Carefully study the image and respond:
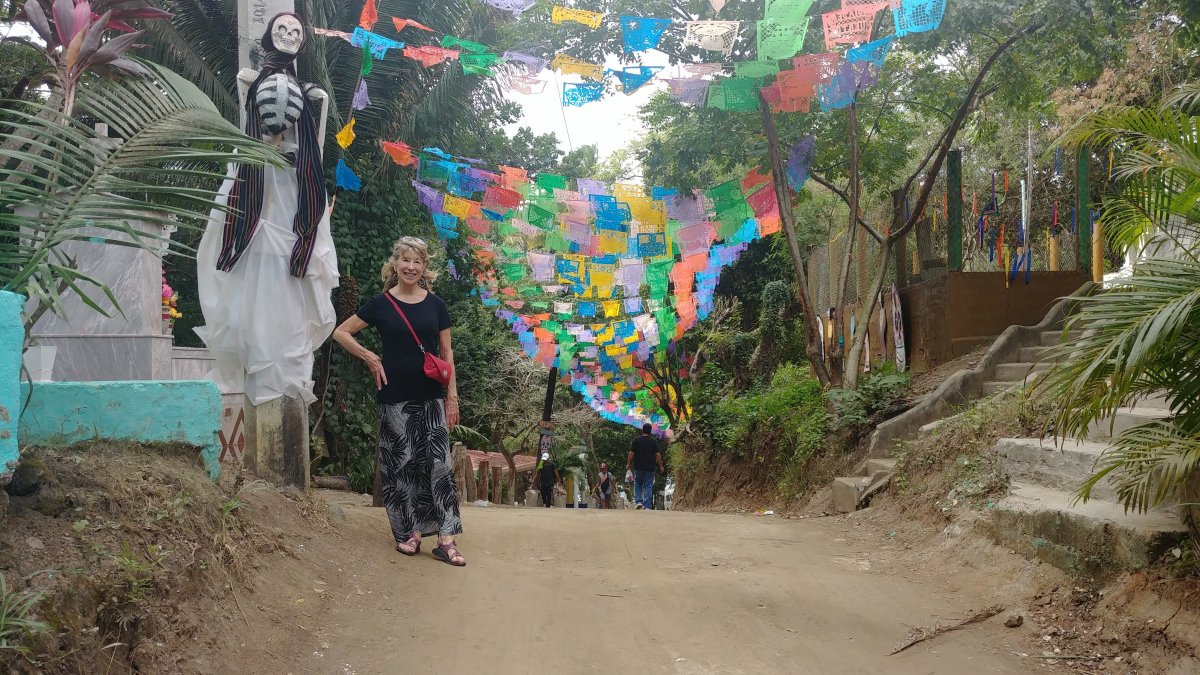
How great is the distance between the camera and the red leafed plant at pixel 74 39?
3.56m

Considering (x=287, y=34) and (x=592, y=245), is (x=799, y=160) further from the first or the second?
(x=287, y=34)

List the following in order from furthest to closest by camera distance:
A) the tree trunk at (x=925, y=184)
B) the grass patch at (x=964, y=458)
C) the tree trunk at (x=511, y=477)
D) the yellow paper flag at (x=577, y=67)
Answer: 1. the tree trunk at (x=511, y=477)
2. the yellow paper flag at (x=577, y=67)
3. the tree trunk at (x=925, y=184)
4. the grass patch at (x=964, y=458)

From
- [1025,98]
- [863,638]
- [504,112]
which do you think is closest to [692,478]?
[504,112]

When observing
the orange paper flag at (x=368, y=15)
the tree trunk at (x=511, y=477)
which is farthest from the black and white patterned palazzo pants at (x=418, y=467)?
the tree trunk at (x=511, y=477)

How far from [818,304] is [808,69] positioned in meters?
9.70

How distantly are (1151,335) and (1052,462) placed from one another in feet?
8.10

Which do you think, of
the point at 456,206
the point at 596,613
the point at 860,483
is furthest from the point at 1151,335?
the point at 456,206

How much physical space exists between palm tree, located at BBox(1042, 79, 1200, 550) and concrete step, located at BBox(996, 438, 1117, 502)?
3.36 feet

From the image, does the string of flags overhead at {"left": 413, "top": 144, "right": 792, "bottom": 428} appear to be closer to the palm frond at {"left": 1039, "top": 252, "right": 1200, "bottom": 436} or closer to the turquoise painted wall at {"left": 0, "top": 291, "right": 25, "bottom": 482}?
the palm frond at {"left": 1039, "top": 252, "right": 1200, "bottom": 436}

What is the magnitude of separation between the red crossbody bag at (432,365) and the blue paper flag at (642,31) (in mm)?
5501

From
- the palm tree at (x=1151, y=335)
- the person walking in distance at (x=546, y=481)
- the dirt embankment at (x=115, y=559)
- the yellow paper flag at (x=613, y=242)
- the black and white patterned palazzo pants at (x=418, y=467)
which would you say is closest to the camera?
the dirt embankment at (x=115, y=559)

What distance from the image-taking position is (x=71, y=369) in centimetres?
716

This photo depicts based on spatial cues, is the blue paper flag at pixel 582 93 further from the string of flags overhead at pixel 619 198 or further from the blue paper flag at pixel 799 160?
the blue paper flag at pixel 799 160

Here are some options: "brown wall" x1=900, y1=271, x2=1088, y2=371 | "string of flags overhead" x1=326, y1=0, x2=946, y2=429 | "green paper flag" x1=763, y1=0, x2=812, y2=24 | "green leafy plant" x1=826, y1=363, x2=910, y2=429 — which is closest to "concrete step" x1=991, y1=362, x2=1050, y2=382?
"green leafy plant" x1=826, y1=363, x2=910, y2=429
